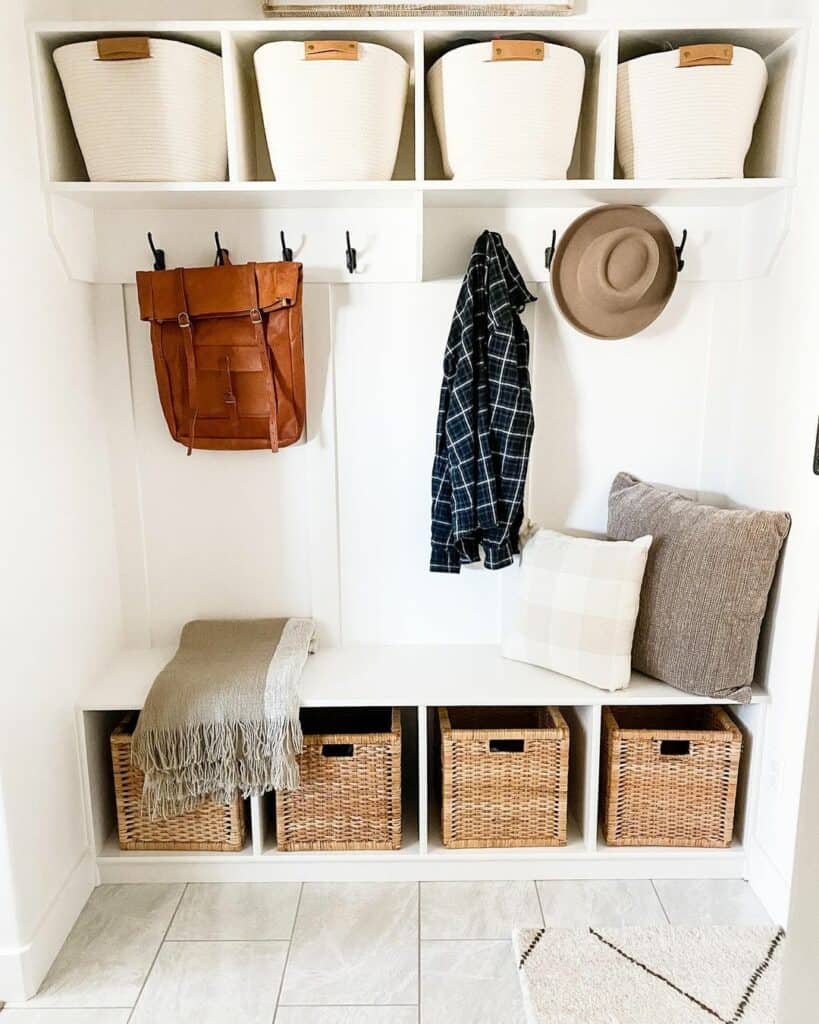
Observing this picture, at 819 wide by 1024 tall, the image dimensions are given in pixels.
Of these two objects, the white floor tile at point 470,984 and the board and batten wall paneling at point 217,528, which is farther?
the board and batten wall paneling at point 217,528

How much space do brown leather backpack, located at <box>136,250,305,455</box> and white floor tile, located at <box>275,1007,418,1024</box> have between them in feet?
4.38

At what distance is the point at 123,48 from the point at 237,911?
2.06m

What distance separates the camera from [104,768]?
239cm

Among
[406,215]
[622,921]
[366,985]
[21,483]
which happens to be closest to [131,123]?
[406,215]

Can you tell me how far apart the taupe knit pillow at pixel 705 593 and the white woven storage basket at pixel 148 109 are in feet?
4.80

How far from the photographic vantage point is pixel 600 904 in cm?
221

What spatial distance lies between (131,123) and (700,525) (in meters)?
1.67

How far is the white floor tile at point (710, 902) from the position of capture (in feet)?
7.04

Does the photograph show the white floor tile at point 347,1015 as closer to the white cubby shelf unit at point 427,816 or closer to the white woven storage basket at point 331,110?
the white cubby shelf unit at point 427,816

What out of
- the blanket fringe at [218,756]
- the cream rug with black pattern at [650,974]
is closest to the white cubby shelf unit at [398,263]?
the blanket fringe at [218,756]

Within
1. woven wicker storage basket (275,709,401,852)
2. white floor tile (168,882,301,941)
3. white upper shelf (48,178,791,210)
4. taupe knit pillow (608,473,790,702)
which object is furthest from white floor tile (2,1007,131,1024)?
white upper shelf (48,178,791,210)

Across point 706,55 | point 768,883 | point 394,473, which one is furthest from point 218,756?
point 706,55

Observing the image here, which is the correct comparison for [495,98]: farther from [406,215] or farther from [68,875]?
[68,875]

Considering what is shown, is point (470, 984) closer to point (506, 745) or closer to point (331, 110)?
point (506, 745)
